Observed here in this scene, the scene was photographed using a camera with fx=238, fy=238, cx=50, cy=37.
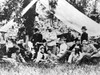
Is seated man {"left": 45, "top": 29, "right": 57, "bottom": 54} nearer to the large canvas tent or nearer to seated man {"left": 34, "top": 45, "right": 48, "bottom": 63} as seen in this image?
seated man {"left": 34, "top": 45, "right": 48, "bottom": 63}

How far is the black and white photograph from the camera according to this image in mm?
3781

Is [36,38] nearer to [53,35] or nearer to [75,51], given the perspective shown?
[53,35]

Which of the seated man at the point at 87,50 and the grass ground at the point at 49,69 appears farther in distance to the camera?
the seated man at the point at 87,50

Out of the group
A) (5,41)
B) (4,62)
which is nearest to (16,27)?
(5,41)

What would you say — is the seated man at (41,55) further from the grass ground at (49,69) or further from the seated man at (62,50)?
the seated man at (62,50)

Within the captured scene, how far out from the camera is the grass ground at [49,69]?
3.65 m

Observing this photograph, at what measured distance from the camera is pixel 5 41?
3.84 metres

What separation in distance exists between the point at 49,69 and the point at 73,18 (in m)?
0.89

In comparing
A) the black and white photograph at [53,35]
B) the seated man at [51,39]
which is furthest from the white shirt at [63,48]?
the seated man at [51,39]

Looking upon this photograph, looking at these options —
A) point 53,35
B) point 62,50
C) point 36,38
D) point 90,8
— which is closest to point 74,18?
point 90,8

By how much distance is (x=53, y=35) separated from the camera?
3783mm

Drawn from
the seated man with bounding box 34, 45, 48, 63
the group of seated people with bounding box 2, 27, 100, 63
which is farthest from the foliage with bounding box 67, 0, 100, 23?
the seated man with bounding box 34, 45, 48, 63

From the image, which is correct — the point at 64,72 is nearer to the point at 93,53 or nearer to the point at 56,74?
the point at 56,74

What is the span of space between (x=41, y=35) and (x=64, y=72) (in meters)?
Answer: 0.69
